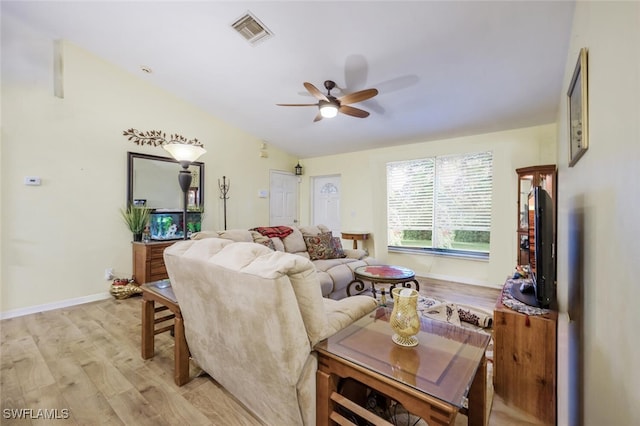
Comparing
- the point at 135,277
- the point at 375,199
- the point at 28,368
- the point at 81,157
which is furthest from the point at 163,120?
the point at 375,199

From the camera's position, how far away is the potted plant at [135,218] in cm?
375

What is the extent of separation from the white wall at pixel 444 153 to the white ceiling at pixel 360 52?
23 cm

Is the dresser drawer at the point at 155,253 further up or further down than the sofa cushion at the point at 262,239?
further down

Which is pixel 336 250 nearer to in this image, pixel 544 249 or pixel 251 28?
pixel 544 249

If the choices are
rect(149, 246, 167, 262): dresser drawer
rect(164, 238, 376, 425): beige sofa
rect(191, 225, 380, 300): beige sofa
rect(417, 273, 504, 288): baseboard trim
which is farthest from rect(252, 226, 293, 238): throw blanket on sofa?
rect(417, 273, 504, 288): baseboard trim

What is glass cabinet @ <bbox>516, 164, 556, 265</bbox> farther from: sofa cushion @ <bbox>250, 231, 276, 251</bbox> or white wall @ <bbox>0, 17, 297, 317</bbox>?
white wall @ <bbox>0, 17, 297, 317</bbox>

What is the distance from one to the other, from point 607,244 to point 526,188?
10.1 ft

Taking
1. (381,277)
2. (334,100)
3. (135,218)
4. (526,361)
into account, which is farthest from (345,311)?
(135,218)

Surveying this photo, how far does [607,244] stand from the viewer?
40.2 inches

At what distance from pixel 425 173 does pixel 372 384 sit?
4.28m

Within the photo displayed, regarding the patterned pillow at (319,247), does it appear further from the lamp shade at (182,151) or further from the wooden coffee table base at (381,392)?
the wooden coffee table base at (381,392)

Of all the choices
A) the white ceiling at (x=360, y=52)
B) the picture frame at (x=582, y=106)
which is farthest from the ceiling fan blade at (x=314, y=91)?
the picture frame at (x=582, y=106)

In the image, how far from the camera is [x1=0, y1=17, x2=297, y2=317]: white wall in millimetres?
3000

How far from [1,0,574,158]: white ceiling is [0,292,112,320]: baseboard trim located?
312 centimetres
